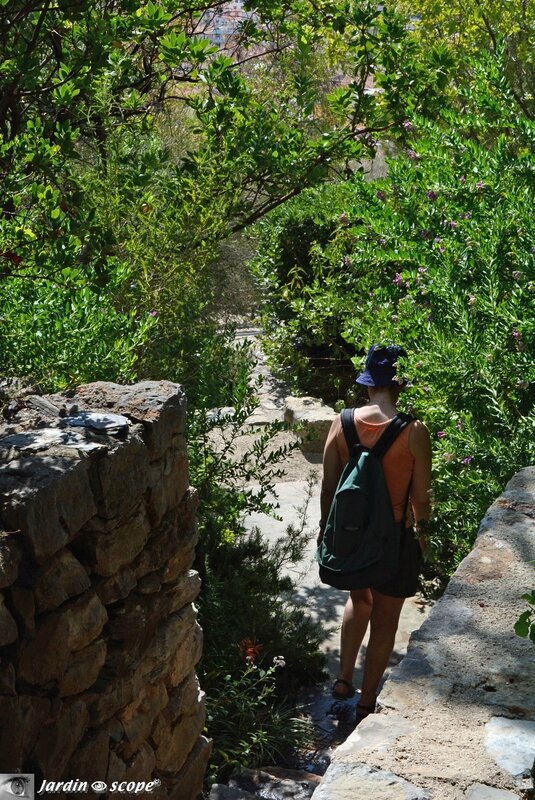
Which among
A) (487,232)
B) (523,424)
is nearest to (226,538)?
(523,424)

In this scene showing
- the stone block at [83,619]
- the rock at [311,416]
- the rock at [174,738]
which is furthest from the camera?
the rock at [311,416]

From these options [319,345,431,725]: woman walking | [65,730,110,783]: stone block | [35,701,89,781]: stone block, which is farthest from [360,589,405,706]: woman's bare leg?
[35,701,89,781]: stone block

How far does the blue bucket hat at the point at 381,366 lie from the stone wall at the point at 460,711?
1.34m

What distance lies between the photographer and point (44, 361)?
3.62 meters

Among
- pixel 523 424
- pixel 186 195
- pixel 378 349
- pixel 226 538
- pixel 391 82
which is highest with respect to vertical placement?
pixel 391 82

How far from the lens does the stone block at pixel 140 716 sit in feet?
9.65

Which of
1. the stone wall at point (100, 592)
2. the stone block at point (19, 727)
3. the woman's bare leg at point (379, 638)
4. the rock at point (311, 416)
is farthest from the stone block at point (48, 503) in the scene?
the rock at point (311, 416)

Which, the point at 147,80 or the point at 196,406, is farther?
the point at 147,80

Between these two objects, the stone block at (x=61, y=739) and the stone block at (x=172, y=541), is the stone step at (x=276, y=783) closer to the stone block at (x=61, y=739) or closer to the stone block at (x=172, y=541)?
the stone block at (x=172, y=541)

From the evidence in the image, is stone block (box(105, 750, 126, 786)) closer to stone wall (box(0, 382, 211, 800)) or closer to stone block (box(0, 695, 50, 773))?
stone wall (box(0, 382, 211, 800))

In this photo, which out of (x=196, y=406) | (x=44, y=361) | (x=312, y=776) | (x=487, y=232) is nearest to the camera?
(x=44, y=361)

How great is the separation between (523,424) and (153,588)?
191cm

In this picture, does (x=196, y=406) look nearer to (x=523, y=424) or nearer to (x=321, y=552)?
(x=321, y=552)

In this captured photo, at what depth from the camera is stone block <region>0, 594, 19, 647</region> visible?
89.4 inches
